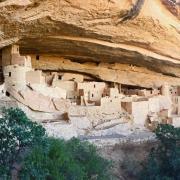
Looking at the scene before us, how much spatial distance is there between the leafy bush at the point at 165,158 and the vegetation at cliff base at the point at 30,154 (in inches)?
68.3

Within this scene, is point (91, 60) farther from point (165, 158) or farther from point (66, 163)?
point (66, 163)

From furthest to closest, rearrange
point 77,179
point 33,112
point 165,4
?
point 165,4 < point 33,112 < point 77,179

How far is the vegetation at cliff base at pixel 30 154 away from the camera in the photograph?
8.59 meters

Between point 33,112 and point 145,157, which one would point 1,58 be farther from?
point 145,157

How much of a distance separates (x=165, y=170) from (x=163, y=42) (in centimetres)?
371

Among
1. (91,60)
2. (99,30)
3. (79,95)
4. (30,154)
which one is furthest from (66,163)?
(91,60)

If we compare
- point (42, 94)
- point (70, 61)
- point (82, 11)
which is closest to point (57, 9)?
point (82, 11)

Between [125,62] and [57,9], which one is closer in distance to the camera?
[57,9]

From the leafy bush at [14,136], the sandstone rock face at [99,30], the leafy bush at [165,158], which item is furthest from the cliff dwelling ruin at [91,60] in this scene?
the leafy bush at [14,136]

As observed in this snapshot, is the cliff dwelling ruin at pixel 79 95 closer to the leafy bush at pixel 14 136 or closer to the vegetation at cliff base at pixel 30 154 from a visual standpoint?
the vegetation at cliff base at pixel 30 154

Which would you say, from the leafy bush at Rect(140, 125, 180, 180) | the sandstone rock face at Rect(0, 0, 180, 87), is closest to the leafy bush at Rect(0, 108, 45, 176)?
the sandstone rock face at Rect(0, 0, 180, 87)

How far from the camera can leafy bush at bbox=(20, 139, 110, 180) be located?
859cm

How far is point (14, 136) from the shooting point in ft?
28.3

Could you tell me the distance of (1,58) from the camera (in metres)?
13.0
